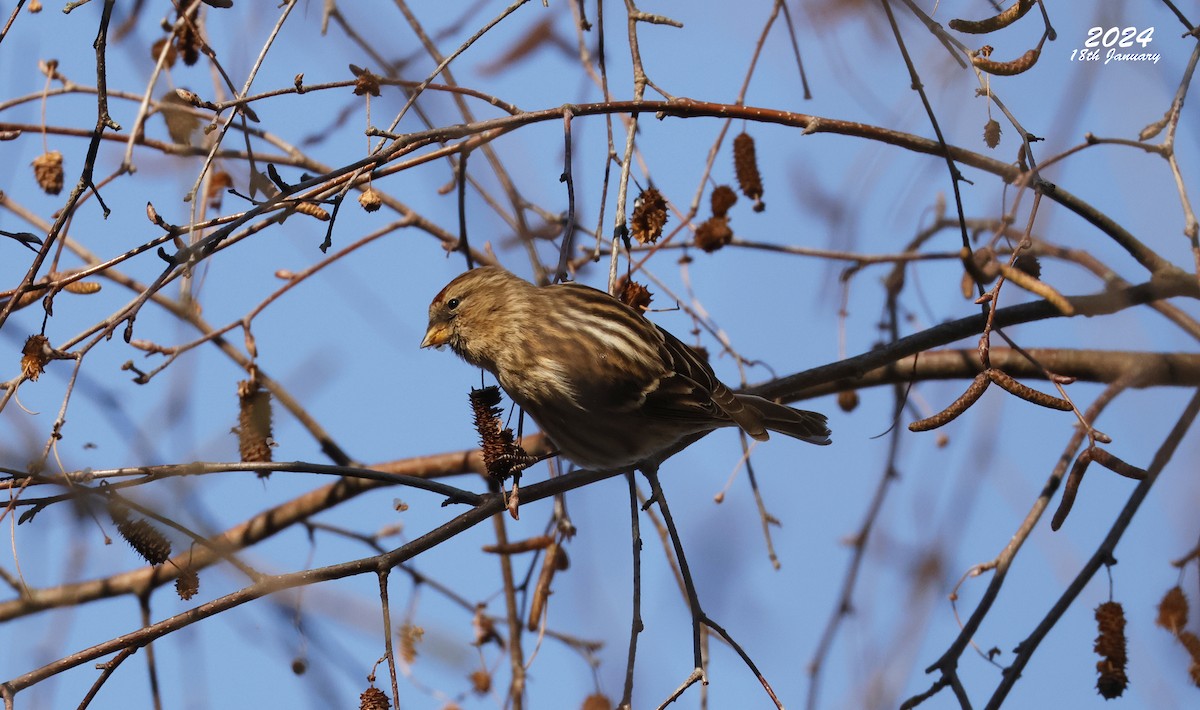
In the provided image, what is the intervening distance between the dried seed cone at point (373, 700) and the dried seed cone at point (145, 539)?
45 centimetres

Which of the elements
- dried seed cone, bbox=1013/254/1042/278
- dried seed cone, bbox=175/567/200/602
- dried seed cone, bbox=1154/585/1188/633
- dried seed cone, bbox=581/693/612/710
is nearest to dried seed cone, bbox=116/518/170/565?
dried seed cone, bbox=175/567/200/602

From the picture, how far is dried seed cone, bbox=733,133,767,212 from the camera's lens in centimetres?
329

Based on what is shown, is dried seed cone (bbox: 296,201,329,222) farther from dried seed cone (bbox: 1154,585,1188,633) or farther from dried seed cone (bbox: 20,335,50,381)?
dried seed cone (bbox: 1154,585,1188,633)

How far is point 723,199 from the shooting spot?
10.9ft

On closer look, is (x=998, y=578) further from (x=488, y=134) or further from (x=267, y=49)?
(x=267, y=49)

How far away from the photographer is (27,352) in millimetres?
2281

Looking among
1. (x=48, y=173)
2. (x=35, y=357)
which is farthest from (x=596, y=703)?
(x=48, y=173)

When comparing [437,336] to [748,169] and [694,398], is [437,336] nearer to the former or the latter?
[694,398]

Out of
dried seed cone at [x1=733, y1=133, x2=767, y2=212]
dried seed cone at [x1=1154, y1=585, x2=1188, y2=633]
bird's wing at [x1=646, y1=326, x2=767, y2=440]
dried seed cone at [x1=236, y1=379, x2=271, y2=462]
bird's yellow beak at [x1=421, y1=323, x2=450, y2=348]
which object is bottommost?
dried seed cone at [x1=1154, y1=585, x2=1188, y2=633]

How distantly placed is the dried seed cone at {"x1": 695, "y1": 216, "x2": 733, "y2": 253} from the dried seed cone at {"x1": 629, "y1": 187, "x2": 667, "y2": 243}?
350 mm

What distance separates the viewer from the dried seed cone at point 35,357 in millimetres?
2270

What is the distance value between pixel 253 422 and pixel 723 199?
1.40 meters

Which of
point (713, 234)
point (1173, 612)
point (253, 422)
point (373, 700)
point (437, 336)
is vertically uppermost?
point (713, 234)

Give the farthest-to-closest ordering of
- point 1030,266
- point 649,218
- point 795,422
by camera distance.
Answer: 1. point 795,422
2. point 649,218
3. point 1030,266
